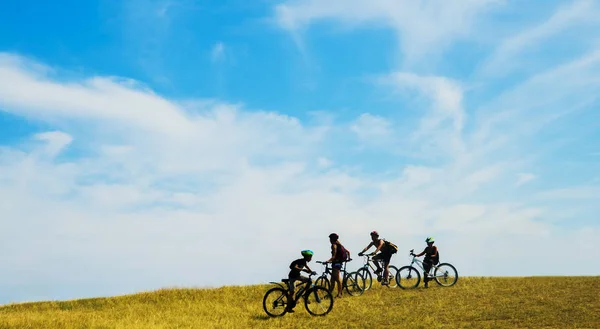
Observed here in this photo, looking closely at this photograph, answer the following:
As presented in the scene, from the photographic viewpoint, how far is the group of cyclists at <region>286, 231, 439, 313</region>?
64.1 feet

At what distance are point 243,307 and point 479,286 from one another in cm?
1051

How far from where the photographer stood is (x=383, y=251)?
25281 mm

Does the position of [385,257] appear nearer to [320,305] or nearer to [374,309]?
[374,309]

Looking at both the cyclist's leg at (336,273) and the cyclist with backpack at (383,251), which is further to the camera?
the cyclist with backpack at (383,251)

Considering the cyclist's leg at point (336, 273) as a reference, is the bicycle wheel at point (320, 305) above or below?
below

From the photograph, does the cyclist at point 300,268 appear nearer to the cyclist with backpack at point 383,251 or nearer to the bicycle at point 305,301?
the bicycle at point 305,301

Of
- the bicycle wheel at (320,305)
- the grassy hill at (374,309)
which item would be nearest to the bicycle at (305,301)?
the bicycle wheel at (320,305)

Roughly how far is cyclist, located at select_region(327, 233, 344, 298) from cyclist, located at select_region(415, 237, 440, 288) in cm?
438

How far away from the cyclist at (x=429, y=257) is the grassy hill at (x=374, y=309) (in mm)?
905

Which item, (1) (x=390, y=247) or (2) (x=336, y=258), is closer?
(2) (x=336, y=258)

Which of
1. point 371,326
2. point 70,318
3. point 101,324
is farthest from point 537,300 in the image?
point 70,318

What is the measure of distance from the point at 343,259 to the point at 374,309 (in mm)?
3261

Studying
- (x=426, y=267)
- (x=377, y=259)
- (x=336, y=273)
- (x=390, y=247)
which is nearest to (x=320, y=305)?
(x=336, y=273)

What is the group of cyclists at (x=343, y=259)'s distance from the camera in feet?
64.1
